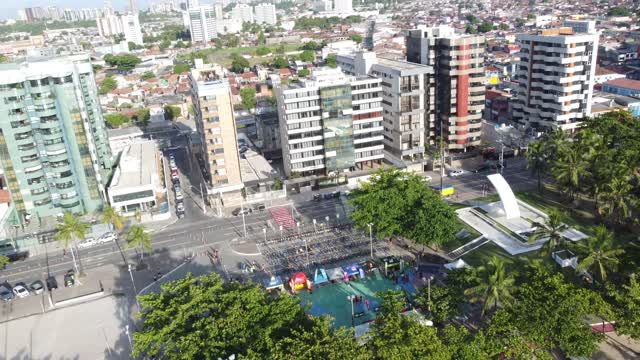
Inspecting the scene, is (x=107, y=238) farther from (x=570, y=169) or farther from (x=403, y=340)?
(x=570, y=169)

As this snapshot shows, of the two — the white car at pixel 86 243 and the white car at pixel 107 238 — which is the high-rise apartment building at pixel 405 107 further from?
the white car at pixel 86 243

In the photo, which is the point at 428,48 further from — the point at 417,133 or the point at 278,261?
the point at 278,261

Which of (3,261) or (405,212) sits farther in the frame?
(3,261)

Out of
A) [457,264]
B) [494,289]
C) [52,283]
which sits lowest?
[52,283]

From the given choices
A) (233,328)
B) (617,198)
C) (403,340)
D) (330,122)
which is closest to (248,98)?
(330,122)

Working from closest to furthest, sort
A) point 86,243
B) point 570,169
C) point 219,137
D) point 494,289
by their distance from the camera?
point 494,289 → point 570,169 → point 86,243 → point 219,137
